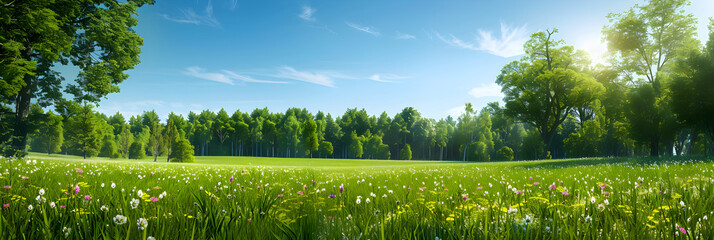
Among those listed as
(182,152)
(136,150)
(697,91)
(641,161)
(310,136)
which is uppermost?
(697,91)

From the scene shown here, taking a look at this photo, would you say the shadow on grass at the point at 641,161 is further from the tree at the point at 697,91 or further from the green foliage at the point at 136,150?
the green foliage at the point at 136,150

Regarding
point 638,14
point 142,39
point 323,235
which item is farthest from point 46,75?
point 638,14

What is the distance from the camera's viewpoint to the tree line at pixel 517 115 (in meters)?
21.9

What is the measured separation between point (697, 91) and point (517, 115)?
19565 millimetres

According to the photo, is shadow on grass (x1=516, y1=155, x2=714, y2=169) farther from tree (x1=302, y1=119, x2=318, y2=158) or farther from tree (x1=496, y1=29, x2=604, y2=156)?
tree (x1=302, y1=119, x2=318, y2=158)

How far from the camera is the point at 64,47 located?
61.9 ft

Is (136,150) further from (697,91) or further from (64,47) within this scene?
(697,91)

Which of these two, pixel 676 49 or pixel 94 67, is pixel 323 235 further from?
pixel 676 49

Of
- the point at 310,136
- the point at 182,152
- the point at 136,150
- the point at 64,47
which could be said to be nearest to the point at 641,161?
the point at 64,47

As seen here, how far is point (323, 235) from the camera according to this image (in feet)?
6.78

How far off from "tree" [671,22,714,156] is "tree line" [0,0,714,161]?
6 cm

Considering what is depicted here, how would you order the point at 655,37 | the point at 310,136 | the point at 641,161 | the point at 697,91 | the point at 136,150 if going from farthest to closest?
the point at 310,136
the point at 136,150
the point at 655,37
the point at 697,91
the point at 641,161

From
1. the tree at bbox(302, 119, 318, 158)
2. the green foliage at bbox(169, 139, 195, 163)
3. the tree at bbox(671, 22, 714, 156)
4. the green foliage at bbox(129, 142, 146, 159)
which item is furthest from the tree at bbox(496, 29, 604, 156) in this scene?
the green foliage at bbox(129, 142, 146, 159)

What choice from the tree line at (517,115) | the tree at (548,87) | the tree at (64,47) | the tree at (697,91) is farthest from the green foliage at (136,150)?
the tree at (697,91)
